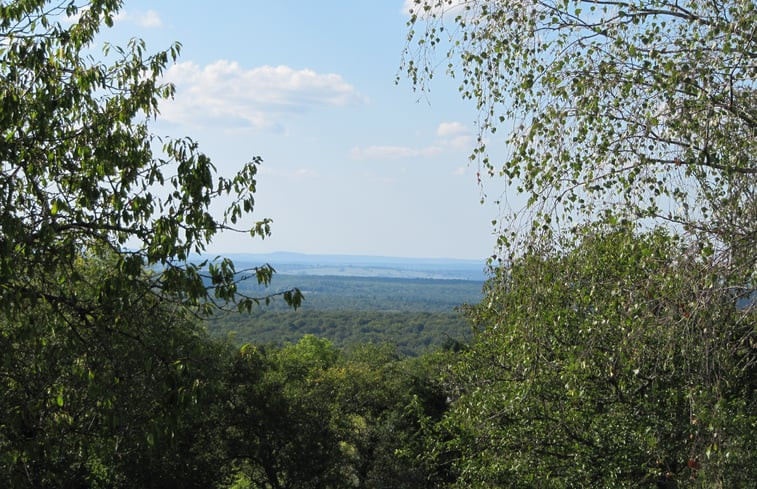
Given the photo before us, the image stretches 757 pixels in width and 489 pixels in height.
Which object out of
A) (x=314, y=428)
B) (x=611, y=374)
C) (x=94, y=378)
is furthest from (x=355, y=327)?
(x=94, y=378)

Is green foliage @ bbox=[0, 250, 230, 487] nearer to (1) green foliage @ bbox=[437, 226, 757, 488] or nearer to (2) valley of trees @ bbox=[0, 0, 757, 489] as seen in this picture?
(2) valley of trees @ bbox=[0, 0, 757, 489]

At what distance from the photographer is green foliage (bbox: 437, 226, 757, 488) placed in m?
6.00

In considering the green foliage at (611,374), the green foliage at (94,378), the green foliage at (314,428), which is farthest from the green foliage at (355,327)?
the green foliage at (94,378)

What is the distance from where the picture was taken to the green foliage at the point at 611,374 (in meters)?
6.00

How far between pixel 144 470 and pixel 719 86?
1453 centimetres

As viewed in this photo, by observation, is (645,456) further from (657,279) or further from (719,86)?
(719,86)

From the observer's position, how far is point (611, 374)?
7.52 metres

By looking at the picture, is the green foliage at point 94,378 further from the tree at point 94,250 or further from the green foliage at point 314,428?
the green foliage at point 314,428

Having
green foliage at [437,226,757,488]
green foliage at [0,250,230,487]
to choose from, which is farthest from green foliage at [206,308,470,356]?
green foliage at [0,250,230,487]

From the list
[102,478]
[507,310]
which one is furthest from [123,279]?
[102,478]

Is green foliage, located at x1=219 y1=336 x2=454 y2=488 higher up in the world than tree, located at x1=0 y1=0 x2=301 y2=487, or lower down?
lower down

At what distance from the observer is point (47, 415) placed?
23.5 ft

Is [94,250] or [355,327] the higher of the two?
[94,250]

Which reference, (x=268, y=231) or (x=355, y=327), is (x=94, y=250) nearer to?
(x=268, y=231)
